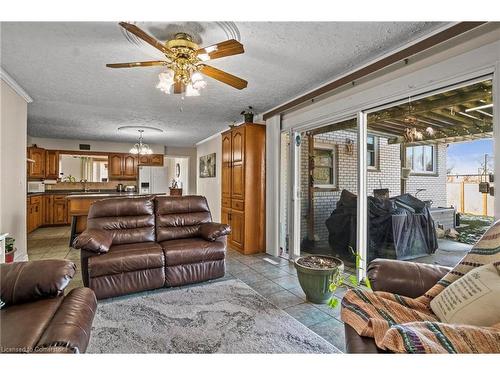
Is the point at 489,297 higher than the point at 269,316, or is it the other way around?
Result: the point at 489,297

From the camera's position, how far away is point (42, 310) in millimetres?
1254

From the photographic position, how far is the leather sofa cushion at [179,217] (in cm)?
315

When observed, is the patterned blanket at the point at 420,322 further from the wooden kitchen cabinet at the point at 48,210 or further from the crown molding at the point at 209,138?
the wooden kitchen cabinet at the point at 48,210

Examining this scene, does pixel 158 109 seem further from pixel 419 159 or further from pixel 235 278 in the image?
pixel 419 159

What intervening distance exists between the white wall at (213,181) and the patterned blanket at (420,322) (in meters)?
5.16

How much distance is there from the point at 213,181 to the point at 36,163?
4539mm

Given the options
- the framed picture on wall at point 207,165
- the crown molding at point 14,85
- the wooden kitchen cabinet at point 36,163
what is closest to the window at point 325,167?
the framed picture on wall at point 207,165

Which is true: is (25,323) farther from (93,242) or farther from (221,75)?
(221,75)

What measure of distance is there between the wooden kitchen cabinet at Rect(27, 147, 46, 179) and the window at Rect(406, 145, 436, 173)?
7960 mm

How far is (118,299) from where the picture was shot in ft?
8.07

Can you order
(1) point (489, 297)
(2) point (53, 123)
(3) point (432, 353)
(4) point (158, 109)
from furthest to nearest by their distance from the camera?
(2) point (53, 123)
(4) point (158, 109)
(1) point (489, 297)
(3) point (432, 353)
